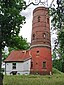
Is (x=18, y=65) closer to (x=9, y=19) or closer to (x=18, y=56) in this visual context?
(x=18, y=56)

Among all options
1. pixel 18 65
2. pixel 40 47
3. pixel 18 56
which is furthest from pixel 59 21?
pixel 18 56

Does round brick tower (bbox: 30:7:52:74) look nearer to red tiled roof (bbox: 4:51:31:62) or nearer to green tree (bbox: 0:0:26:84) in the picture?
red tiled roof (bbox: 4:51:31:62)

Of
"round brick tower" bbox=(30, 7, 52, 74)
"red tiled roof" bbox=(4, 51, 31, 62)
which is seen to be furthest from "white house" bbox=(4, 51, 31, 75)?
"round brick tower" bbox=(30, 7, 52, 74)

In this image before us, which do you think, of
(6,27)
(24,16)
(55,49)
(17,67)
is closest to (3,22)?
(6,27)

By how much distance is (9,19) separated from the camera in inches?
659

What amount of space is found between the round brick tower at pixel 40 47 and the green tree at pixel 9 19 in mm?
29758

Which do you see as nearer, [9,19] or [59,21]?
Answer: [59,21]

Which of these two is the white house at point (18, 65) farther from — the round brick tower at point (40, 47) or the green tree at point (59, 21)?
the green tree at point (59, 21)

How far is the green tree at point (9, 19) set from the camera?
16.4 metres

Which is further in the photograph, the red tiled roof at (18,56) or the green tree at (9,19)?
the red tiled roof at (18,56)

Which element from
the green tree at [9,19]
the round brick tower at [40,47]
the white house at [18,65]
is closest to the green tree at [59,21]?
the green tree at [9,19]

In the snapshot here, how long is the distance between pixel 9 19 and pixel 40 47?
104 ft

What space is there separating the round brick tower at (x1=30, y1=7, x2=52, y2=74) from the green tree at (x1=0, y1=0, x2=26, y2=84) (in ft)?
97.6

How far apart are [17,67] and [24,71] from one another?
1792 millimetres
